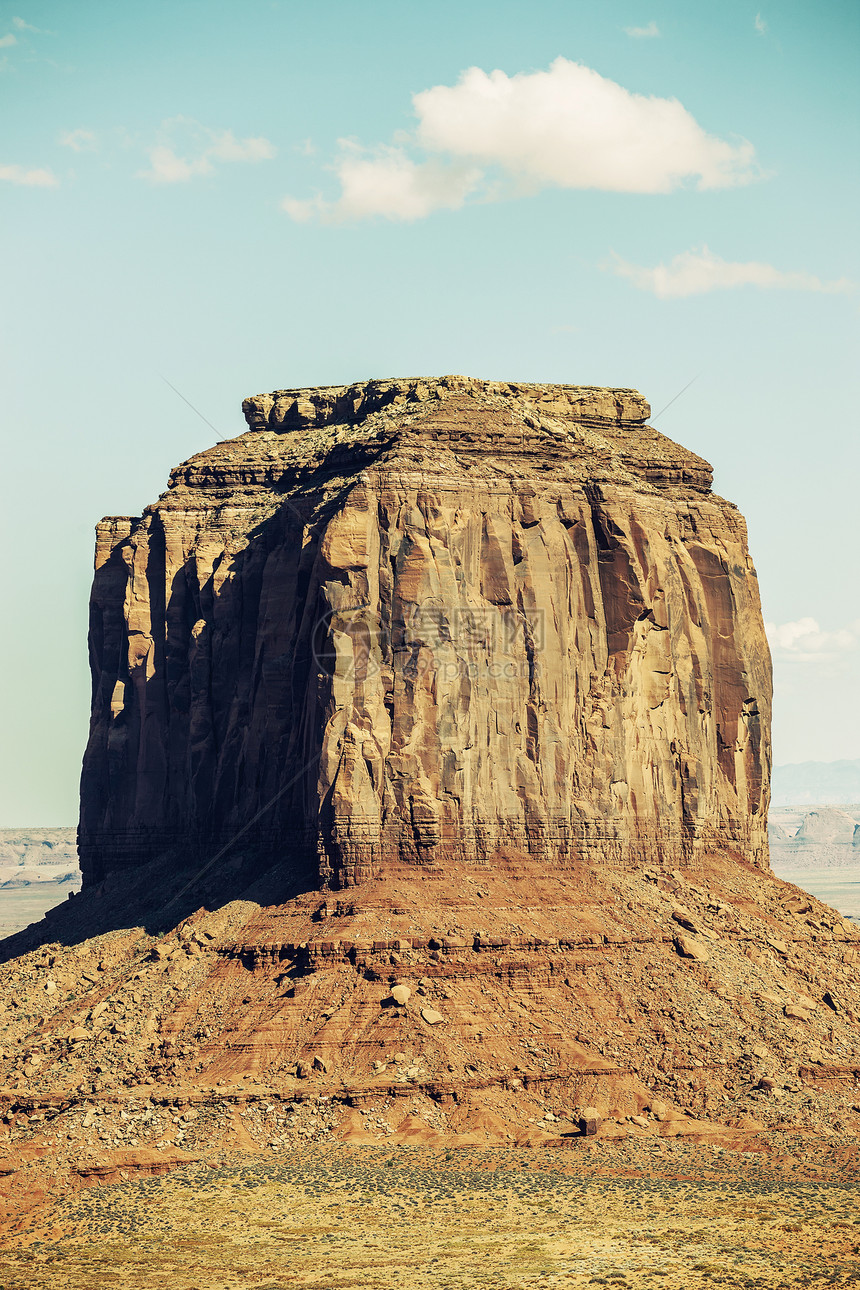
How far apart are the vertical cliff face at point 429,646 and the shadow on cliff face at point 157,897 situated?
1255mm

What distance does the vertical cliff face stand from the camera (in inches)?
3644

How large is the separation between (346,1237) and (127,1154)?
11.1 metres

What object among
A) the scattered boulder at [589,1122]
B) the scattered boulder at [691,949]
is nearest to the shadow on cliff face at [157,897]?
the scattered boulder at [691,949]

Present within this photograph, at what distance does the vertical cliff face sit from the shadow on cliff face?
126cm

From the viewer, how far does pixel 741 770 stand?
356 ft

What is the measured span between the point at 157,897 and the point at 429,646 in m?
21.5

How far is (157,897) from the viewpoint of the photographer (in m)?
105

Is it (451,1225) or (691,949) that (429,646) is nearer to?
(691,949)

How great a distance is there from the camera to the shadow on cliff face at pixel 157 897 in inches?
3738

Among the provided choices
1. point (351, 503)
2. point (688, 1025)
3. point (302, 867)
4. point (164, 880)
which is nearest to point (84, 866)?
point (164, 880)

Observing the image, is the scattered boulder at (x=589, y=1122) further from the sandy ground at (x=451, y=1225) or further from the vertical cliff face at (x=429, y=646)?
the vertical cliff face at (x=429, y=646)

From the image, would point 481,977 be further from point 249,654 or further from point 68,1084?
point 249,654

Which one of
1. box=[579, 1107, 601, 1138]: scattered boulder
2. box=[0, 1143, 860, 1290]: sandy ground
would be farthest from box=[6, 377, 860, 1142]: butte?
box=[0, 1143, 860, 1290]: sandy ground

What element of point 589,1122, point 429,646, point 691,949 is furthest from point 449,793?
point 589,1122
